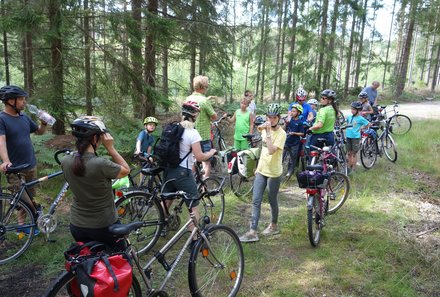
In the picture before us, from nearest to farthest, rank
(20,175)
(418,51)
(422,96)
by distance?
(20,175) < (422,96) < (418,51)

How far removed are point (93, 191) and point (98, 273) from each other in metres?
0.70

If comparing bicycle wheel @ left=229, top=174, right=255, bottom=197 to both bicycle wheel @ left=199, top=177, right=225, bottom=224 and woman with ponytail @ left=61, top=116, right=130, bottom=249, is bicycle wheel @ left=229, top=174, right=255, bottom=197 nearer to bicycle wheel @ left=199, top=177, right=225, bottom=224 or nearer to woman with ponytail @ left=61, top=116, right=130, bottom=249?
bicycle wheel @ left=199, top=177, right=225, bottom=224

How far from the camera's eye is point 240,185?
774cm

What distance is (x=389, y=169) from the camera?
31.2 feet

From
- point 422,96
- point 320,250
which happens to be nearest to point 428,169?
point 320,250

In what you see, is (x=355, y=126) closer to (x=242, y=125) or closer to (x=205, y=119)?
(x=242, y=125)

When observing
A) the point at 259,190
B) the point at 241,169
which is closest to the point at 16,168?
the point at 259,190

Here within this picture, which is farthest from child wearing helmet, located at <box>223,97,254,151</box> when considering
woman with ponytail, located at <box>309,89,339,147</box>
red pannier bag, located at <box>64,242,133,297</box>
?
red pannier bag, located at <box>64,242,133,297</box>

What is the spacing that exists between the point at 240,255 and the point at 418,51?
62.9 m

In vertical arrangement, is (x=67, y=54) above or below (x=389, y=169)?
above

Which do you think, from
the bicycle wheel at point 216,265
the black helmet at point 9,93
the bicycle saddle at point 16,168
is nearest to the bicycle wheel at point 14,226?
the bicycle saddle at point 16,168

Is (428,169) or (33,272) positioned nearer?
(33,272)

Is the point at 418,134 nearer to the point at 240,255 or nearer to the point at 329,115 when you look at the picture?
the point at 329,115

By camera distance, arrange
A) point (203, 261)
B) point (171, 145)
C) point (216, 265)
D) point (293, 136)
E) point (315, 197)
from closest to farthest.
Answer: point (203, 261) < point (216, 265) < point (171, 145) < point (315, 197) < point (293, 136)
